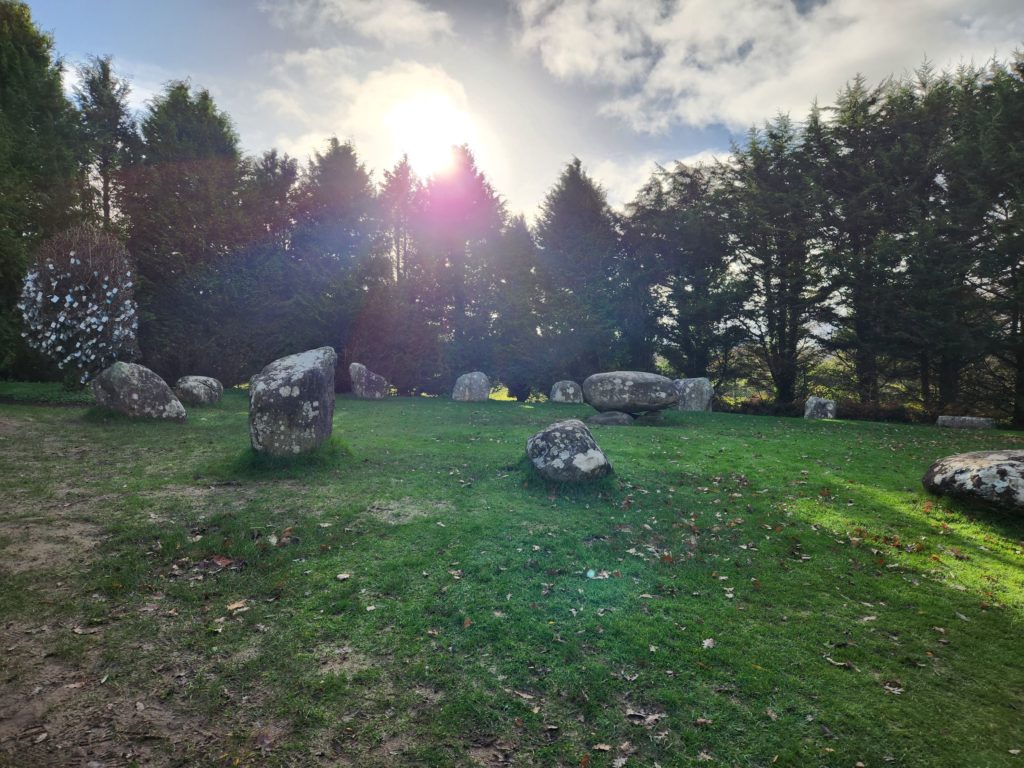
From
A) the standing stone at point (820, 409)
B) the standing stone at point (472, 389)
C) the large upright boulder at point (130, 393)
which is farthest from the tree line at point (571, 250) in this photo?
the large upright boulder at point (130, 393)

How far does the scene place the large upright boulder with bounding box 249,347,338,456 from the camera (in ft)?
30.8

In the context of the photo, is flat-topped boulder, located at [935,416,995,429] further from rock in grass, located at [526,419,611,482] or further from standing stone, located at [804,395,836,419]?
rock in grass, located at [526,419,611,482]

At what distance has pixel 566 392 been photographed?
2578 cm

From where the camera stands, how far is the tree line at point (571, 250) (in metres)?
20.5

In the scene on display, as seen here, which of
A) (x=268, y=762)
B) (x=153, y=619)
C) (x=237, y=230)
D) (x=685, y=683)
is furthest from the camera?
(x=237, y=230)

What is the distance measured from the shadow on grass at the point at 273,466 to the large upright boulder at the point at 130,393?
5.78 m

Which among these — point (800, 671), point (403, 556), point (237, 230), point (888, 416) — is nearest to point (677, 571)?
point (800, 671)

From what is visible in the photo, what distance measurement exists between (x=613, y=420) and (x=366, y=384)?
1351 centimetres

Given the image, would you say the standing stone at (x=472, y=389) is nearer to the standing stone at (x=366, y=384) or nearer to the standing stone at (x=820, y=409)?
the standing stone at (x=366, y=384)

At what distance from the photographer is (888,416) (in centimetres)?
2238

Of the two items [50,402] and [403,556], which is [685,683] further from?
[50,402]

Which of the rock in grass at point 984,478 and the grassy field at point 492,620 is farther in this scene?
the rock in grass at point 984,478

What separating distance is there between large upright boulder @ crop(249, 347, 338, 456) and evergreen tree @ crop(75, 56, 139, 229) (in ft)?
74.0

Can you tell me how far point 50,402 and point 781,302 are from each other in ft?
112
